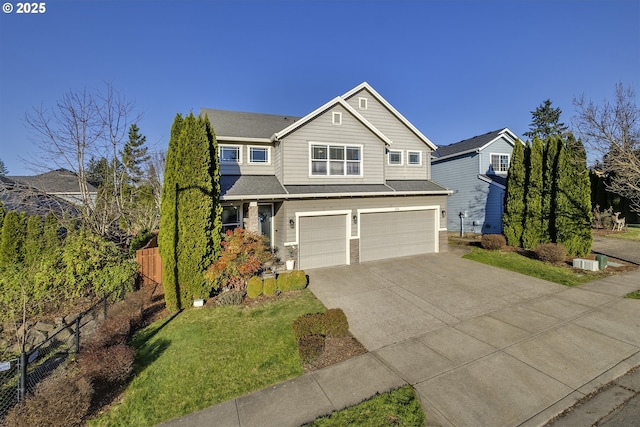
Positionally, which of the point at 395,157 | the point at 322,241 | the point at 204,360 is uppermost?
the point at 395,157

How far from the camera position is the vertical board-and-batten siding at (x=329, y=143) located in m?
13.0

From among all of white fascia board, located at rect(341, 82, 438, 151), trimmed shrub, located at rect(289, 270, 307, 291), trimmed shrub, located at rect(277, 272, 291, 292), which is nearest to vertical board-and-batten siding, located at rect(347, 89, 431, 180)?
white fascia board, located at rect(341, 82, 438, 151)

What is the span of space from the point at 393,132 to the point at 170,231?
43.2 feet

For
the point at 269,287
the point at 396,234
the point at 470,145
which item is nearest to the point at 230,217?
the point at 269,287

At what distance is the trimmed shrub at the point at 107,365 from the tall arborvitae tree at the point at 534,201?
18.4m

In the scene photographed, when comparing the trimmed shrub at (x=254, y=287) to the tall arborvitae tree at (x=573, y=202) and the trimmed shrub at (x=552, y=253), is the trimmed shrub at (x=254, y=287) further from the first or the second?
the tall arborvitae tree at (x=573, y=202)

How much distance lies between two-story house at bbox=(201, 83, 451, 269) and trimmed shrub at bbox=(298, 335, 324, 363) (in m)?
6.64

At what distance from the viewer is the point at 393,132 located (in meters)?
16.3

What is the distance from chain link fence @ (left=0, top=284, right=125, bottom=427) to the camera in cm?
419

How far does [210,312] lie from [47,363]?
3.50 m

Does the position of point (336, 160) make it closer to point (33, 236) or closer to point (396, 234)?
point (396, 234)

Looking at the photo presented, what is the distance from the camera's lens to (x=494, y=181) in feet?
65.0

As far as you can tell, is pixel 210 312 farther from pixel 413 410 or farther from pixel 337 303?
pixel 413 410

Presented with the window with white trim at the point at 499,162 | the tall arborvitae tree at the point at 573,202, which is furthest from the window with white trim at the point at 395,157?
the window with white trim at the point at 499,162
